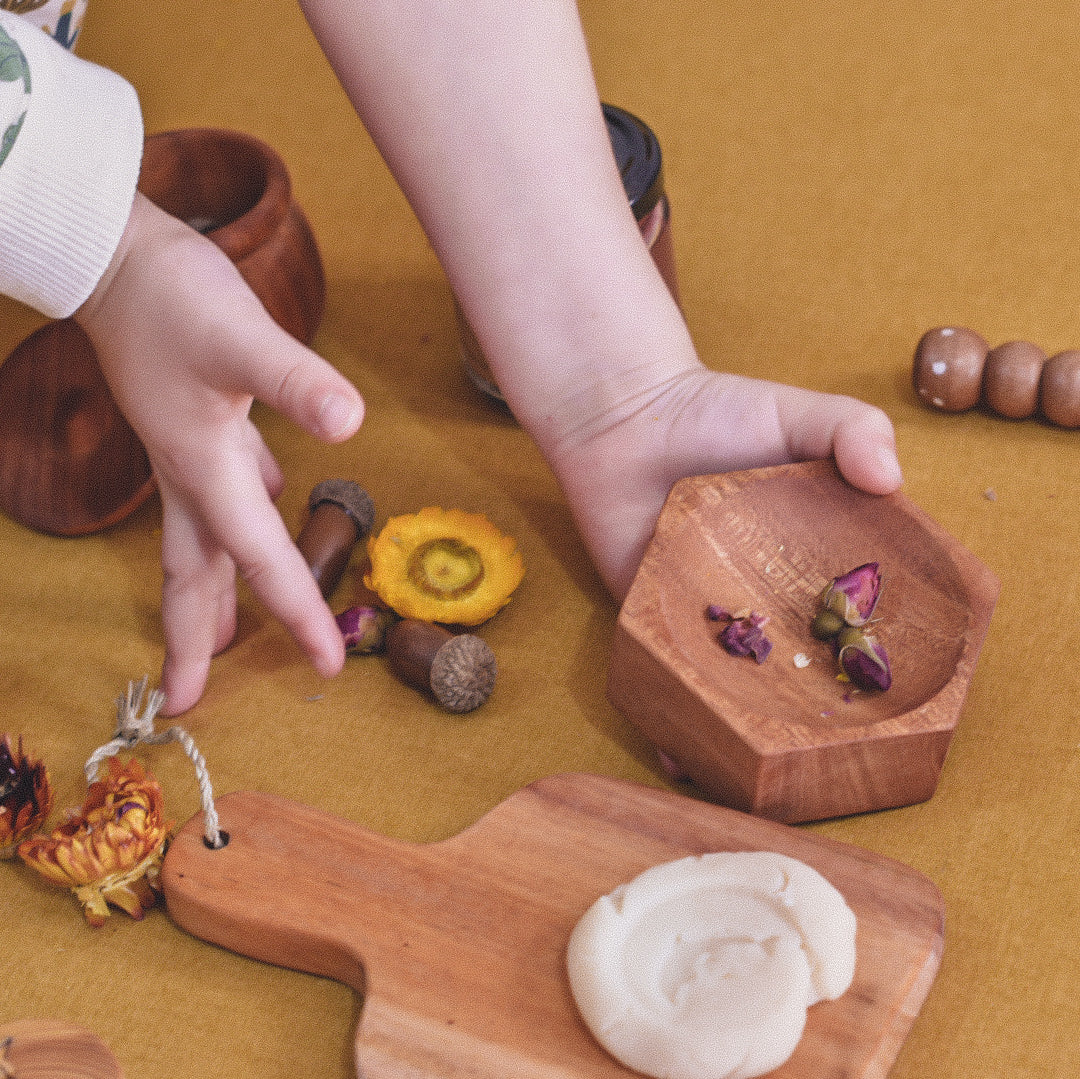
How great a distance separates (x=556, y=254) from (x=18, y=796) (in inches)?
19.1

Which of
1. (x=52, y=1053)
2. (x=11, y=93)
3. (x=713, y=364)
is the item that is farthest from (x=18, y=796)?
(x=713, y=364)

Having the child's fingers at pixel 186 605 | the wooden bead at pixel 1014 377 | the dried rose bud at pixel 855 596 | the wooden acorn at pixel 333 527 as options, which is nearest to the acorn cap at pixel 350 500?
the wooden acorn at pixel 333 527

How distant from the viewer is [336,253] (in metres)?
1.22

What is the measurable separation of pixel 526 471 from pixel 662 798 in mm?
362

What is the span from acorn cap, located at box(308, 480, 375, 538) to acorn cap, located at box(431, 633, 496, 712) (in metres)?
0.16

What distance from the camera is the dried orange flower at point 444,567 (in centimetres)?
81

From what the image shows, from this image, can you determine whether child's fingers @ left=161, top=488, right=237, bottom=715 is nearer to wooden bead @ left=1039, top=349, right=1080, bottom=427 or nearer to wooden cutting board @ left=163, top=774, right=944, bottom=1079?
wooden cutting board @ left=163, top=774, right=944, bottom=1079

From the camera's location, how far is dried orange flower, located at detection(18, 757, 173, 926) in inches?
25.3

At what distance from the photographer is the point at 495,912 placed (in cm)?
63

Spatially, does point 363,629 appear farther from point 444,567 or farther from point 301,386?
point 301,386

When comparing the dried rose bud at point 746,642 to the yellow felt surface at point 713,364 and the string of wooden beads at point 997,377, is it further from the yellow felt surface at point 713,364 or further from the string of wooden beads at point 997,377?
the string of wooden beads at point 997,377

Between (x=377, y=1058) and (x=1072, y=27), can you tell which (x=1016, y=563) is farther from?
(x=1072, y=27)

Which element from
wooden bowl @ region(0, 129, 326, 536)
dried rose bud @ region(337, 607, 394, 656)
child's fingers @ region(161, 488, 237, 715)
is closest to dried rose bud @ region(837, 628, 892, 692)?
dried rose bud @ region(337, 607, 394, 656)

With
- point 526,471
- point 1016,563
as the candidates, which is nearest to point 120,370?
point 526,471
